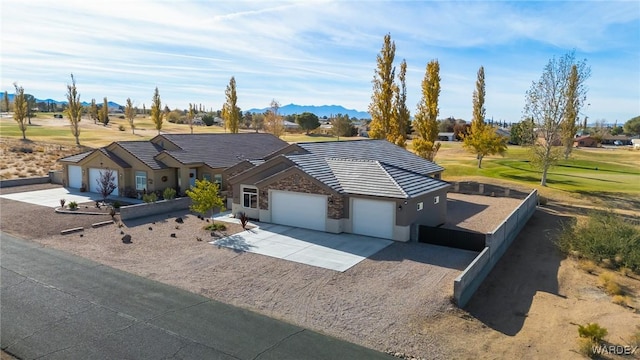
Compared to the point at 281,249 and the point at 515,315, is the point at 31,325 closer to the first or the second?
the point at 281,249

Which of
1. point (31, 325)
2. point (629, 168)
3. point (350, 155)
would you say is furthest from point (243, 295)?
point (629, 168)

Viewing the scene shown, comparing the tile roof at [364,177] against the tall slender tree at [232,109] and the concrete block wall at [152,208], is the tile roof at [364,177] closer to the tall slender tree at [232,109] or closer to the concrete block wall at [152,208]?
the concrete block wall at [152,208]

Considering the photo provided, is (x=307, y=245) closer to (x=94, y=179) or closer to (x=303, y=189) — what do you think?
(x=303, y=189)

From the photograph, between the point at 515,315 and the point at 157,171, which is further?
the point at 157,171

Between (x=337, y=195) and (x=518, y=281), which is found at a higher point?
(x=337, y=195)

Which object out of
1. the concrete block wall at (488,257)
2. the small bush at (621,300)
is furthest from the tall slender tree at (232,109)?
Answer: the small bush at (621,300)

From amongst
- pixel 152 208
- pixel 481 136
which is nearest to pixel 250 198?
pixel 152 208
